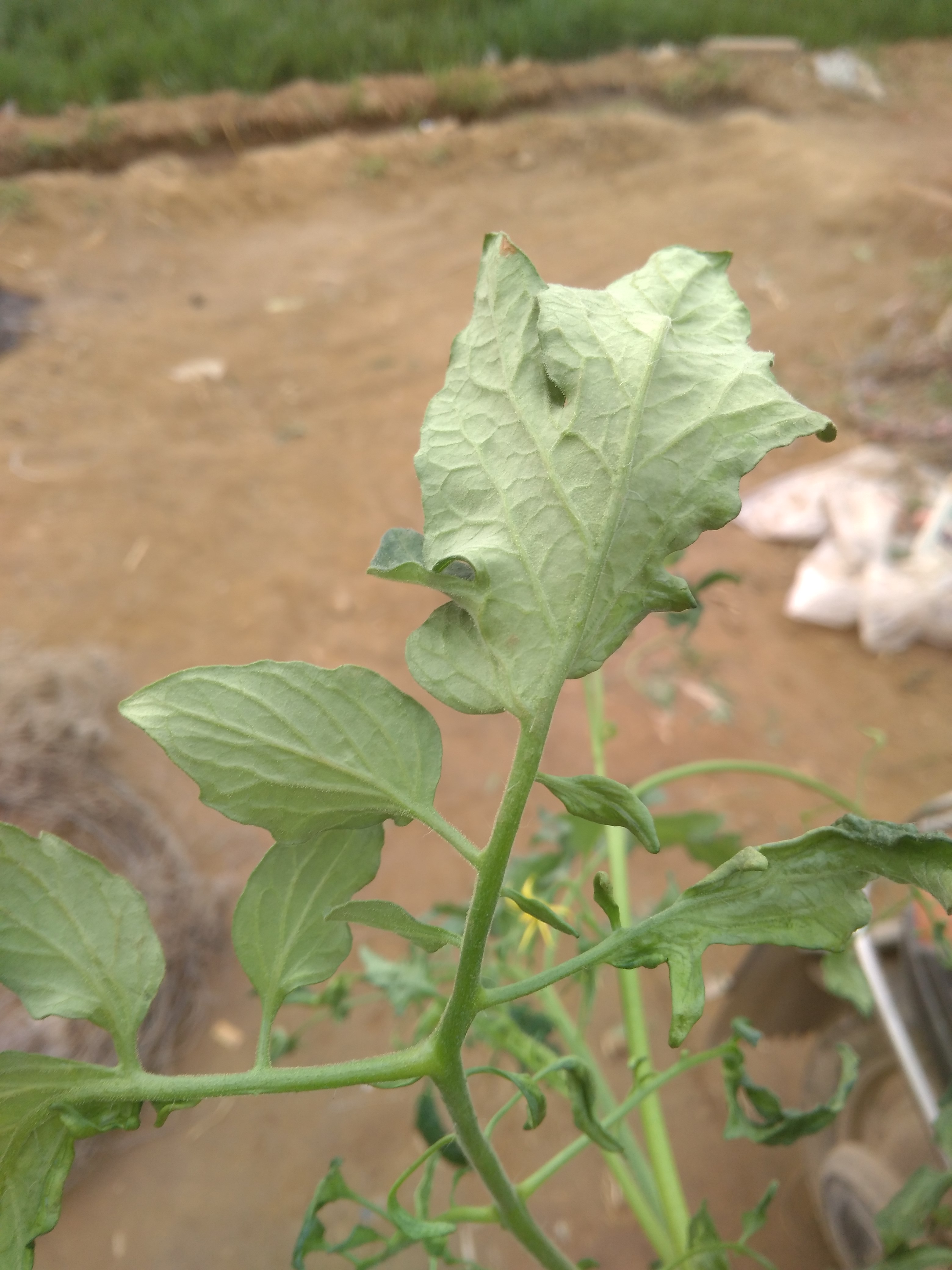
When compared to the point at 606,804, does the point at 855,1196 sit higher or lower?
lower

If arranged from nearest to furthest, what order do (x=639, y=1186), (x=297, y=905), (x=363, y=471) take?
(x=297, y=905)
(x=639, y=1186)
(x=363, y=471)

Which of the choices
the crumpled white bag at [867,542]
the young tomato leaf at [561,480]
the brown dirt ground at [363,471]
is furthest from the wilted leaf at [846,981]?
the crumpled white bag at [867,542]

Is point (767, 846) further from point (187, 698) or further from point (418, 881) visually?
point (418, 881)

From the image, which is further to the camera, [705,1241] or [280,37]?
[280,37]

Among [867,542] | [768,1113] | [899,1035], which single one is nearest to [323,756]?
[768,1113]

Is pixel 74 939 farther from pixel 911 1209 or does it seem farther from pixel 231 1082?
pixel 911 1209

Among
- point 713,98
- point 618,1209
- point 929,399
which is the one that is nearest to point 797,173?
point 713,98
